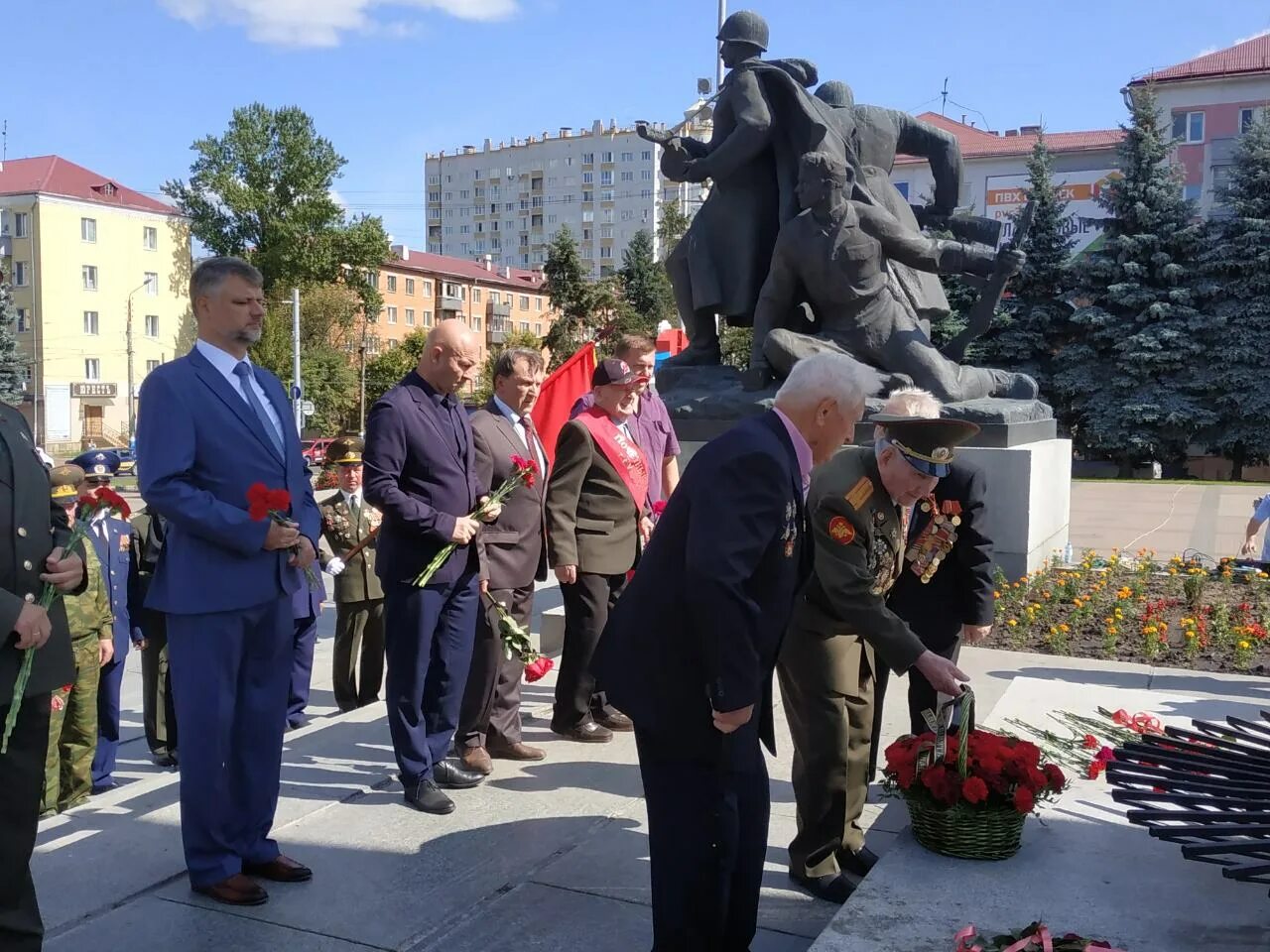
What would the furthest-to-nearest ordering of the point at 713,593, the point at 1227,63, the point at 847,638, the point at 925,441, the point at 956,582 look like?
the point at 1227,63 < the point at 956,582 < the point at 847,638 < the point at 925,441 < the point at 713,593

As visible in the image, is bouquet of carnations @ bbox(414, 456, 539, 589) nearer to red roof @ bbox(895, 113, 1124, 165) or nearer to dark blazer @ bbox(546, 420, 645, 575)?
dark blazer @ bbox(546, 420, 645, 575)

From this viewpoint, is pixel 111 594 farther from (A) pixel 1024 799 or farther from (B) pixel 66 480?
(A) pixel 1024 799

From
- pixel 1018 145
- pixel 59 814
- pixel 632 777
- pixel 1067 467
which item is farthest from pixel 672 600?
pixel 1018 145

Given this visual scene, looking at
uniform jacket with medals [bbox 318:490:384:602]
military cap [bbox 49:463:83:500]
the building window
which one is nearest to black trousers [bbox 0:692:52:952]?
military cap [bbox 49:463:83:500]

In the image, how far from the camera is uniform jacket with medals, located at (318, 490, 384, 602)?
6480mm

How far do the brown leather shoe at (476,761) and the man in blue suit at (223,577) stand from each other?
3.63 feet

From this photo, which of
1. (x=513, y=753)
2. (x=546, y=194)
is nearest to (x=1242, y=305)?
(x=513, y=753)

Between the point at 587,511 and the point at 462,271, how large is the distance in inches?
3170

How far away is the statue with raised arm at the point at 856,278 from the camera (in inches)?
326

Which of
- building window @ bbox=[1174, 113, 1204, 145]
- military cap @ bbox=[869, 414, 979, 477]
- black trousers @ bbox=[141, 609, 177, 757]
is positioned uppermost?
building window @ bbox=[1174, 113, 1204, 145]

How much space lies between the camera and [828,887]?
3.46 meters

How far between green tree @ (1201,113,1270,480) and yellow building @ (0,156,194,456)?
153ft

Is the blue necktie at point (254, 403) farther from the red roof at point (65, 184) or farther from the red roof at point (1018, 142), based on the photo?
the red roof at point (65, 184)

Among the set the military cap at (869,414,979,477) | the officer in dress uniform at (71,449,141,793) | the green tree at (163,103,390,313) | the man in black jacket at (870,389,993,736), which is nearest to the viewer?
the military cap at (869,414,979,477)
